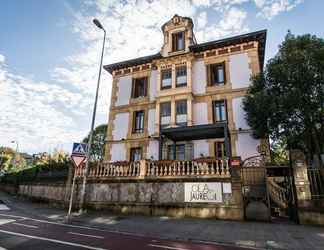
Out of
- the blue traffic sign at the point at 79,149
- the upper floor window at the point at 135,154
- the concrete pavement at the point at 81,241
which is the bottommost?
the concrete pavement at the point at 81,241

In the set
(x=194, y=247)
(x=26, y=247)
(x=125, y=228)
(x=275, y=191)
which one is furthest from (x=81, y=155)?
(x=275, y=191)

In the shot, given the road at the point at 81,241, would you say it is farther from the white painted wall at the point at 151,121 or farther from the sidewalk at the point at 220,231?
the white painted wall at the point at 151,121

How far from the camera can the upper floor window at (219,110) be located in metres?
17.5

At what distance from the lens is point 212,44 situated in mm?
18906

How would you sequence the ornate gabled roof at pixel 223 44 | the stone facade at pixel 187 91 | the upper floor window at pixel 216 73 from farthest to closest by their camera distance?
→ 1. the upper floor window at pixel 216 73
2. the ornate gabled roof at pixel 223 44
3. the stone facade at pixel 187 91

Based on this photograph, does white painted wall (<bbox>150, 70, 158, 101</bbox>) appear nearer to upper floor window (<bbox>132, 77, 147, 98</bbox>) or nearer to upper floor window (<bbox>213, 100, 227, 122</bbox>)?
upper floor window (<bbox>132, 77, 147, 98</bbox>)

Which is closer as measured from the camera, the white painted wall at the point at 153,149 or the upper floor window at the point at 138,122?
the white painted wall at the point at 153,149

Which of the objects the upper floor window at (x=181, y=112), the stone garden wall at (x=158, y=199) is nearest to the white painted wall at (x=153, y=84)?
the upper floor window at (x=181, y=112)

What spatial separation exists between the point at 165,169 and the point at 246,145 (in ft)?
24.2

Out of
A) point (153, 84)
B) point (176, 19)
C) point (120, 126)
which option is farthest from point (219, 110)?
point (176, 19)

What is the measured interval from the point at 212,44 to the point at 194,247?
17.0 meters

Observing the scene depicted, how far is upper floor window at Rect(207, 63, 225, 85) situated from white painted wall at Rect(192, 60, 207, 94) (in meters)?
0.52

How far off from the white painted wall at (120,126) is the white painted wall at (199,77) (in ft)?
22.8

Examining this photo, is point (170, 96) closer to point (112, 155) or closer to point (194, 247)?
point (112, 155)
